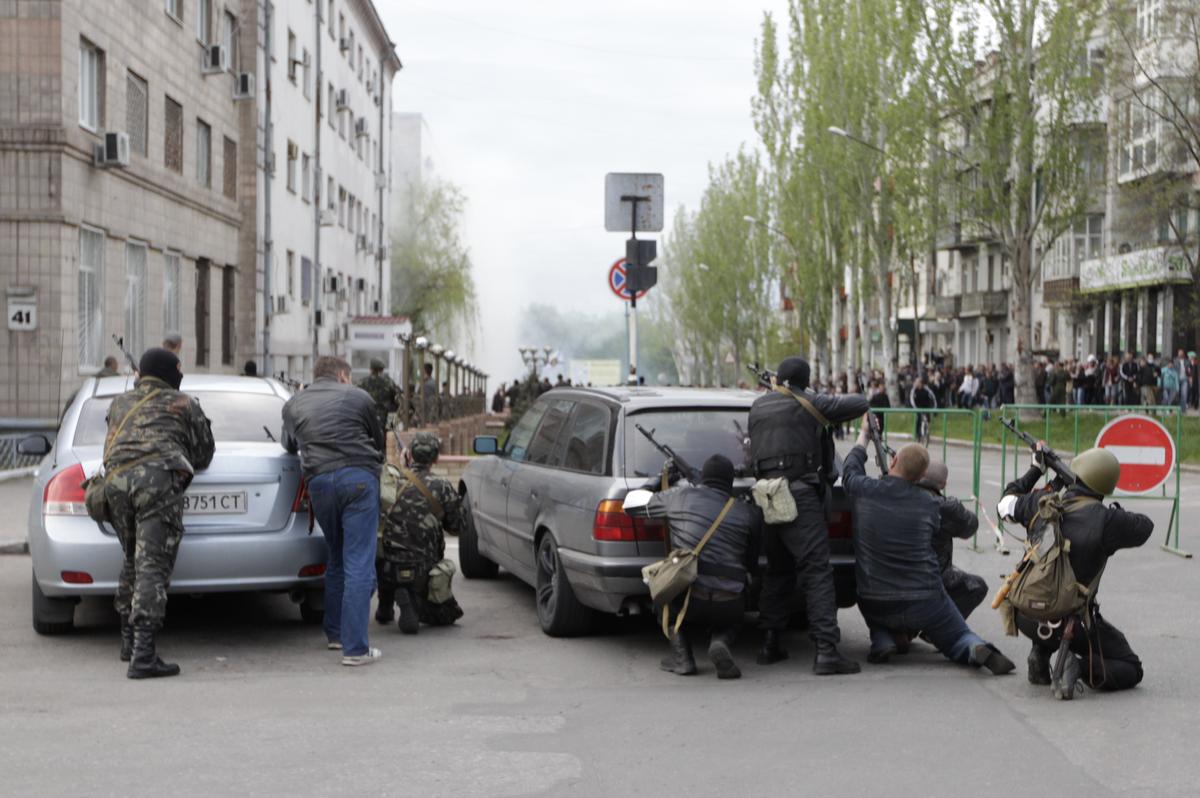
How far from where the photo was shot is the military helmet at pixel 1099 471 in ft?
23.0

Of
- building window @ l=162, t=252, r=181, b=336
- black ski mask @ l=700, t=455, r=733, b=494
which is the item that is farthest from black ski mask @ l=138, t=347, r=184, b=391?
building window @ l=162, t=252, r=181, b=336

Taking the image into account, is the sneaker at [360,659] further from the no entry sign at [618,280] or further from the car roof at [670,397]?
the no entry sign at [618,280]

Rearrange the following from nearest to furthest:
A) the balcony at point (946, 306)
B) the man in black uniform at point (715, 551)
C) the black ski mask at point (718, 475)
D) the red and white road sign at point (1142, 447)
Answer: the man in black uniform at point (715, 551), the black ski mask at point (718, 475), the red and white road sign at point (1142, 447), the balcony at point (946, 306)

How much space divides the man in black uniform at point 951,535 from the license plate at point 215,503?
364 cm

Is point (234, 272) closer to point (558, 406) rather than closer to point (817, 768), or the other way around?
point (558, 406)

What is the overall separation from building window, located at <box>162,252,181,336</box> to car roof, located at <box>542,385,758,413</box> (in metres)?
19.1

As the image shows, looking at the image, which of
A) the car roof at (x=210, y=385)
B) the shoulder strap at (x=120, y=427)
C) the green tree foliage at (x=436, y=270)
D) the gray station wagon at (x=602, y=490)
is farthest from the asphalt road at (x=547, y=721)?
the green tree foliage at (x=436, y=270)

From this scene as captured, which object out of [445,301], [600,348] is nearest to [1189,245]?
[445,301]

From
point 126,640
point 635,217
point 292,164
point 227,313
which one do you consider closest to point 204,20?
point 227,313

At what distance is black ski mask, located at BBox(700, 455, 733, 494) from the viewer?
762 centimetres

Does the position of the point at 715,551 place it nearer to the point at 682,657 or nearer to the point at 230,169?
the point at 682,657

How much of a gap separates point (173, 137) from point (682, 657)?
22320 millimetres

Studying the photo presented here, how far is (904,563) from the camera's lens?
7.72 metres

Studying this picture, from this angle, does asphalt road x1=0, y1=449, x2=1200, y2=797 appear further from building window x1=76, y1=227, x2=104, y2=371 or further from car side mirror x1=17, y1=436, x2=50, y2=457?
building window x1=76, y1=227, x2=104, y2=371
